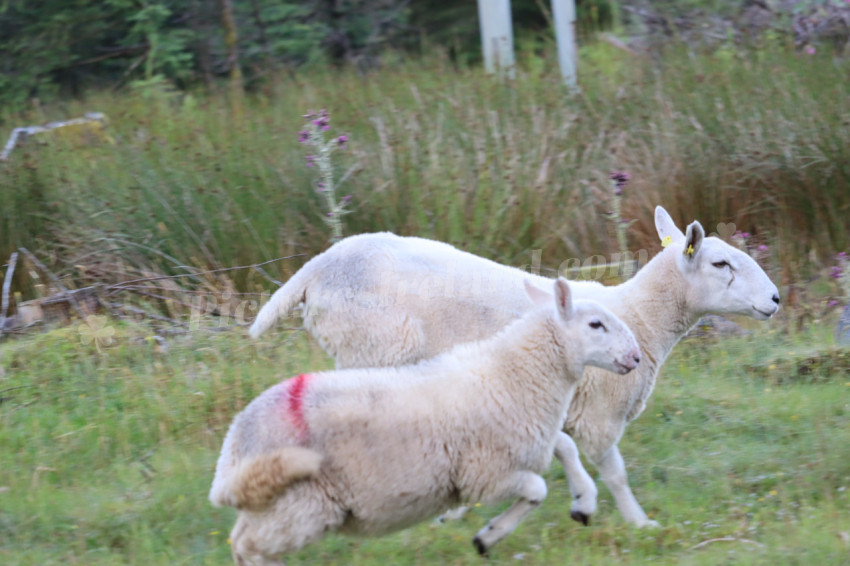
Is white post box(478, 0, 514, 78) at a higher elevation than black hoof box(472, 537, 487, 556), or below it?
higher

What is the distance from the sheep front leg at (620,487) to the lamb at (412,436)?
623 millimetres

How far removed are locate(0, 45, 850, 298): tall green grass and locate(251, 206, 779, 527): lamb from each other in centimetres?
225

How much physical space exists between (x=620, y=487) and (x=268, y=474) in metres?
1.74

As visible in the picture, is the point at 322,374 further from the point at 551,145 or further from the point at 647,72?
the point at 647,72

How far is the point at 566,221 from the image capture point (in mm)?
7180

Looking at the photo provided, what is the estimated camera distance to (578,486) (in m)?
4.18

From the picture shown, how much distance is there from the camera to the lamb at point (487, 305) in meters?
4.43

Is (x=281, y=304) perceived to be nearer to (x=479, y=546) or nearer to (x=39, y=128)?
(x=479, y=546)

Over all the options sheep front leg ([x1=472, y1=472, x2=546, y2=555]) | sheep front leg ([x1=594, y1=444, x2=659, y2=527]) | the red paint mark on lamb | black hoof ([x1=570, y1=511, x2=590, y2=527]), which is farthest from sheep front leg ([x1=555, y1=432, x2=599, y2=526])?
the red paint mark on lamb

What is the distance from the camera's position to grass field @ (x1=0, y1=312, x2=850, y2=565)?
4.07 m

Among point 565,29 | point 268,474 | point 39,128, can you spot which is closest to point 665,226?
Result: point 268,474

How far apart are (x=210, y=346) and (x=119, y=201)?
6.36ft

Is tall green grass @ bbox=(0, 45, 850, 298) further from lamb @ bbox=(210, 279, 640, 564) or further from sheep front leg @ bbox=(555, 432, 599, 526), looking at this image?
lamb @ bbox=(210, 279, 640, 564)

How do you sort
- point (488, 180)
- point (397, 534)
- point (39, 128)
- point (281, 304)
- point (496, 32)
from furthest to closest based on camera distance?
1. point (496, 32)
2. point (39, 128)
3. point (488, 180)
4. point (281, 304)
5. point (397, 534)
